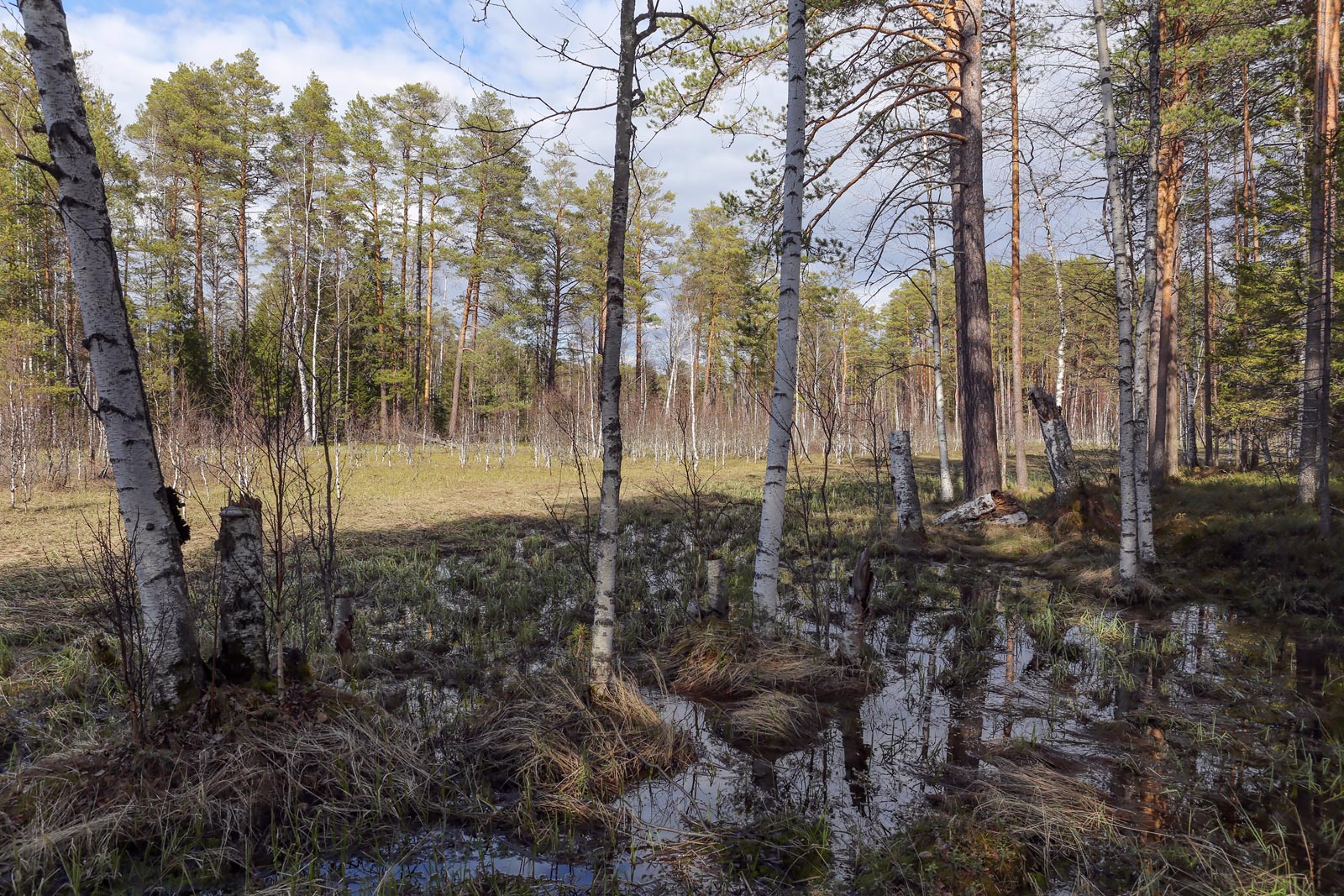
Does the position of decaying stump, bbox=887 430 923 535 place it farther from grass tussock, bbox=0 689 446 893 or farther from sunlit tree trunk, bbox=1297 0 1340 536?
grass tussock, bbox=0 689 446 893

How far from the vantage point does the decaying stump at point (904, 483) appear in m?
10.8

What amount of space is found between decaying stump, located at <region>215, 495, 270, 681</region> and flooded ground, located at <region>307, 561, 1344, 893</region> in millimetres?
1177

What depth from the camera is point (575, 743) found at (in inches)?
151

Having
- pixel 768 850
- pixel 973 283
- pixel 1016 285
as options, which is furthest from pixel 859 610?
pixel 1016 285

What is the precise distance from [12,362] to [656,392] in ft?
111

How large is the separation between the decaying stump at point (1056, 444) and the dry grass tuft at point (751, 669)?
27.6 feet

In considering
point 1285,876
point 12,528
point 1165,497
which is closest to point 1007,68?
point 1165,497

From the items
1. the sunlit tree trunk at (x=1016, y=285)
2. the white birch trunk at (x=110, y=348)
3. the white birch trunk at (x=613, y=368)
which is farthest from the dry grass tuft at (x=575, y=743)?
the sunlit tree trunk at (x=1016, y=285)

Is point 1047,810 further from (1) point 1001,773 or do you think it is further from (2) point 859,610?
(2) point 859,610

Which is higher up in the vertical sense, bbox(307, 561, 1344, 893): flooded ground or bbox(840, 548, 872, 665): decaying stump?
bbox(840, 548, 872, 665): decaying stump

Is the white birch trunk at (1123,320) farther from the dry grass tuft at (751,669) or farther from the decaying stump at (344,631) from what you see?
the decaying stump at (344,631)

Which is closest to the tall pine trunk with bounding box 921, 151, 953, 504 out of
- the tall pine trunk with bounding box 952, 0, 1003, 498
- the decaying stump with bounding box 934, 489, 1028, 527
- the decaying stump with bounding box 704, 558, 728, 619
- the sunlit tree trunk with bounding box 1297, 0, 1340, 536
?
the tall pine trunk with bounding box 952, 0, 1003, 498

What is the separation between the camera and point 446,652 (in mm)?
5738

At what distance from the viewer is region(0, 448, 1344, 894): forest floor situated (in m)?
2.85
